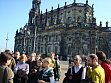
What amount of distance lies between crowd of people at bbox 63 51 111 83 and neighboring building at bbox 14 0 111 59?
4694 centimetres

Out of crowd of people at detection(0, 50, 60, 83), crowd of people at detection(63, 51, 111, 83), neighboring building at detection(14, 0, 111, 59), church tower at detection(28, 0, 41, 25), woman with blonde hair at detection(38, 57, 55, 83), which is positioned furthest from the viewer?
church tower at detection(28, 0, 41, 25)

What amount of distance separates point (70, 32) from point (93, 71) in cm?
5137

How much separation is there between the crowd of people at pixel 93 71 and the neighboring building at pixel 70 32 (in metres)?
46.9

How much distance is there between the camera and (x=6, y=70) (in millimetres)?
5098

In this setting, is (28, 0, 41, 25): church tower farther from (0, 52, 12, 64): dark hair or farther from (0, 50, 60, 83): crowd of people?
(0, 52, 12, 64): dark hair

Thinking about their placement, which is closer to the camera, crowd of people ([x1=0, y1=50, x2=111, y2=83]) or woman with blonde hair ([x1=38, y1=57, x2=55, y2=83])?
crowd of people ([x1=0, y1=50, x2=111, y2=83])

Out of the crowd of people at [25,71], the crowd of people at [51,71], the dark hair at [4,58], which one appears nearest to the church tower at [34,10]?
the crowd of people at [25,71]

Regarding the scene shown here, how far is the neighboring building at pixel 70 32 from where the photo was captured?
5416 centimetres

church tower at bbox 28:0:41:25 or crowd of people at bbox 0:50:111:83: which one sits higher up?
church tower at bbox 28:0:41:25

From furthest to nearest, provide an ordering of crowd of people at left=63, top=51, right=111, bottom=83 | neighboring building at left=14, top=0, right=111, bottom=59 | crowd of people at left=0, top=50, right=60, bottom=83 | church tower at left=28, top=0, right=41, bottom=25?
church tower at left=28, top=0, right=41, bottom=25
neighboring building at left=14, top=0, right=111, bottom=59
crowd of people at left=63, top=51, right=111, bottom=83
crowd of people at left=0, top=50, right=60, bottom=83

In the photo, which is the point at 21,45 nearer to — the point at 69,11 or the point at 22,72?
the point at 69,11

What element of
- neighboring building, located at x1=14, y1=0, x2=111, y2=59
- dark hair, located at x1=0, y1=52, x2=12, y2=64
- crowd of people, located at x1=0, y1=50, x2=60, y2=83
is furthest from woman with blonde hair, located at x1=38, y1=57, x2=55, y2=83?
neighboring building, located at x1=14, y1=0, x2=111, y2=59

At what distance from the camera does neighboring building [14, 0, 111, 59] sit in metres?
54.2

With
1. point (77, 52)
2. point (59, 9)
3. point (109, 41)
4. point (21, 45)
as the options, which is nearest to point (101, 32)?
point (109, 41)
